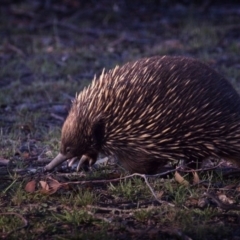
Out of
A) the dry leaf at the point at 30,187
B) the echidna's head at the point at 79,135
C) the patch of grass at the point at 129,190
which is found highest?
the echidna's head at the point at 79,135

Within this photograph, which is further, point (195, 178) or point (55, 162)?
point (55, 162)

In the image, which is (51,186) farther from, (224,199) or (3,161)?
(224,199)

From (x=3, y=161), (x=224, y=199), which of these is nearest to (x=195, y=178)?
(x=224, y=199)

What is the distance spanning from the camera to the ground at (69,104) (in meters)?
4.71

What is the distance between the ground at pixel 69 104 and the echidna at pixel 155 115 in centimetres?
20

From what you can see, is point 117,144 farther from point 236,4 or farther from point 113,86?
point 236,4

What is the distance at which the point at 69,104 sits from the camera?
8789 millimetres

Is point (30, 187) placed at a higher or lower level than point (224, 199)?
lower

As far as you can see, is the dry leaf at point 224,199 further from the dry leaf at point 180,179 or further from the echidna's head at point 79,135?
the echidna's head at point 79,135

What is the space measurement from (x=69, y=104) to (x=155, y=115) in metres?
3.36

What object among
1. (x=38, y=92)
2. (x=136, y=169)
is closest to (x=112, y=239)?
(x=136, y=169)

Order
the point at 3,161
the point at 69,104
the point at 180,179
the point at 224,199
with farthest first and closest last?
the point at 69,104 < the point at 3,161 < the point at 180,179 < the point at 224,199

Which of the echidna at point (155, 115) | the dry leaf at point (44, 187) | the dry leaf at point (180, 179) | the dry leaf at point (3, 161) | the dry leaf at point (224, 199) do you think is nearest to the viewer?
the dry leaf at point (224, 199)

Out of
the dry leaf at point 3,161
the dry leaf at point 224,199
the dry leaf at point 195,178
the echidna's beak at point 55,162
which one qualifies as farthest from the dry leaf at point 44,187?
the dry leaf at point 224,199
